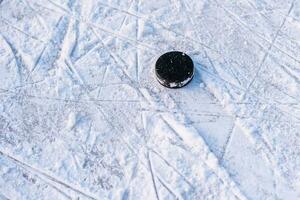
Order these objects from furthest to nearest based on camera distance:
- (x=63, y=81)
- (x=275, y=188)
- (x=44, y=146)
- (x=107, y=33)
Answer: (x=107, y=33)
(x=63, y=81)
(x=44, y=146)
(x=275, y=188)

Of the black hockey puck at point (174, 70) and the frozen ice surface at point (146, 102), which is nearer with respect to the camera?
the frozen ice surface at point (146, 102)

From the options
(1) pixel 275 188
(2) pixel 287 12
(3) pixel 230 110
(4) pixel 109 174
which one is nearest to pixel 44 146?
(4) pixel 109 174

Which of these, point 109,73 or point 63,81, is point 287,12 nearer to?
point 109,73

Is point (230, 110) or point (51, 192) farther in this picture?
point (230, 110)

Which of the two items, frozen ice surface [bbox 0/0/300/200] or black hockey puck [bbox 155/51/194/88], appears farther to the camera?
black hockey puck [bbox 155/51/194/88]
